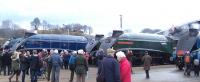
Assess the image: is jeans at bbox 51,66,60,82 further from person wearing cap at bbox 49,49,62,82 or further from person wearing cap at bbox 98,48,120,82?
person wearing cap at bbox 98,48,120,82

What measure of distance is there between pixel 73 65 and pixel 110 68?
9.51 meters

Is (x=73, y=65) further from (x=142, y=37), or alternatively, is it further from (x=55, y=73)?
(x=142, y=37)

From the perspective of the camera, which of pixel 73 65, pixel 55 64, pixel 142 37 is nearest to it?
pixel 55 64

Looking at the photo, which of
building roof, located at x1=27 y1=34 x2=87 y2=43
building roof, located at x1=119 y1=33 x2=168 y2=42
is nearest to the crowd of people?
building roof, located at x1=119 y1=33 x2=168 y2=42

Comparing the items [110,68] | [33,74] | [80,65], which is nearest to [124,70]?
[110,68]

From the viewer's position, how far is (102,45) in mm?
34656

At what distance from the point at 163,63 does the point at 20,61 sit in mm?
17581

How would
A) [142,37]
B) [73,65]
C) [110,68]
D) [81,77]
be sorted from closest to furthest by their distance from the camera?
[110,68]
[81,77]
[73,65]
[142,37]

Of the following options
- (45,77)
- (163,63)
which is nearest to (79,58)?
(45,77)

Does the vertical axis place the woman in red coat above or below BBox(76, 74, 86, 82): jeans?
above

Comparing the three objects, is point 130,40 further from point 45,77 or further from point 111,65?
point 111,65

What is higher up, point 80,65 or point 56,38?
point 56,38

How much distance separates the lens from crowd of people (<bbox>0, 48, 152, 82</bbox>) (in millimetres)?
9966

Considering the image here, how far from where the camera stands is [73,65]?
1930 cm
